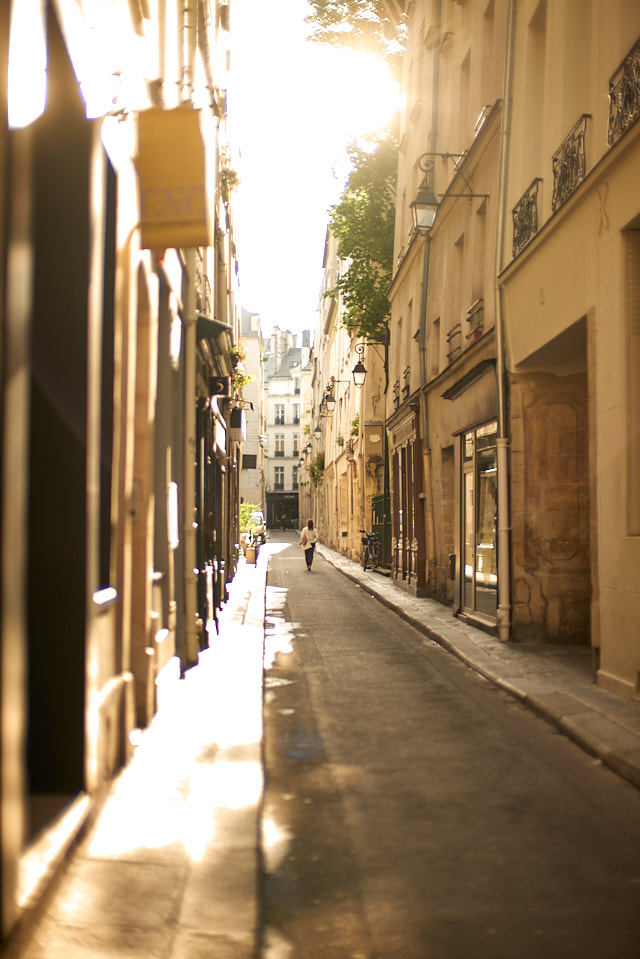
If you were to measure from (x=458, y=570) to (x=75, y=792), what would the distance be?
9691 millimetres

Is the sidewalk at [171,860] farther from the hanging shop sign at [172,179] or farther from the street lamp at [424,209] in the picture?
the street lamp at [424,209]

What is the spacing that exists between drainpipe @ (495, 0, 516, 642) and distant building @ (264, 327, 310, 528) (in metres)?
79.0

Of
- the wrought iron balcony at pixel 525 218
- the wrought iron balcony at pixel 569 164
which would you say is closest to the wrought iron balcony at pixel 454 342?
the wrought iron balcony at pixel 525 218

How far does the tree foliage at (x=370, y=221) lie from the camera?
24.4m

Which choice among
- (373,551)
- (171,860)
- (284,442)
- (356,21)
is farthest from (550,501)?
(284,442)

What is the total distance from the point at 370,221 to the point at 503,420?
50.6 feet

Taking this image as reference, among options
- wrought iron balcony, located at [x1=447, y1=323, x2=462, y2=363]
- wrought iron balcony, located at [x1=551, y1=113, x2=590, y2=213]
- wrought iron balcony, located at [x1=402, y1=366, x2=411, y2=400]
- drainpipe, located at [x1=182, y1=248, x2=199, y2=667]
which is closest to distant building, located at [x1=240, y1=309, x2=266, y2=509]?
wrought iron balcony, located at [x1=402, y1=366, x2=411, y2=400]

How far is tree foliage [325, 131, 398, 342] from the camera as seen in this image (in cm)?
2441

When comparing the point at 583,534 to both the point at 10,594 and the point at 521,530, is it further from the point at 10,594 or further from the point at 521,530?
the point at 10,594

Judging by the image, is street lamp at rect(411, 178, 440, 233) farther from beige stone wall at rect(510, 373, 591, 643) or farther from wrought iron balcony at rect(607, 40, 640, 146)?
wrought iron balcony at rect(607, 40, 640, 146)

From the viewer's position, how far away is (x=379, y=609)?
1515cm

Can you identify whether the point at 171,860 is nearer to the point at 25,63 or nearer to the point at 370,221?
the point at 25,63

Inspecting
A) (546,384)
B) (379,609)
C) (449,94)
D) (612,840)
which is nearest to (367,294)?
(449,94)

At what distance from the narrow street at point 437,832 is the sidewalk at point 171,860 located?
0.50 ft
